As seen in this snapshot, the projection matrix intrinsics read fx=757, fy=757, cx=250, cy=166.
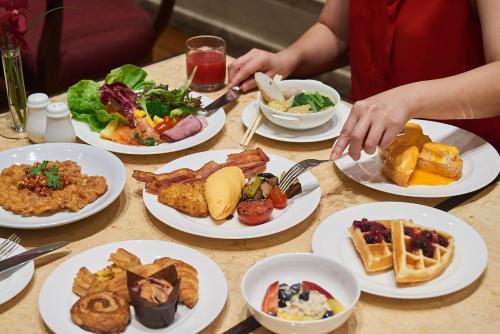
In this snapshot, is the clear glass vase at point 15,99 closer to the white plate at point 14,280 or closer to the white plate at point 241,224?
the white plate at point 241,224

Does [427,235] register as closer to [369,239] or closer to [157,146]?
[369,239]

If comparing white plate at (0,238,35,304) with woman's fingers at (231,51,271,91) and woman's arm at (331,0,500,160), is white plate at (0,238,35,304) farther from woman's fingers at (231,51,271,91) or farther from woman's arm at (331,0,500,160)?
woman's fingers at (231,51,271,91)

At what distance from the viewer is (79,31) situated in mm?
3426

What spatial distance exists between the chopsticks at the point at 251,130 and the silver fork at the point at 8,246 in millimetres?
685

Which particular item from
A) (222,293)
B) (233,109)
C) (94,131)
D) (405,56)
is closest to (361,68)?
(405,56)

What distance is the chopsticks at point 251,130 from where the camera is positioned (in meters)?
2.03

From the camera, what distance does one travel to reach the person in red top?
180 cm

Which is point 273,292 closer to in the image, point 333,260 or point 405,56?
point 333,260

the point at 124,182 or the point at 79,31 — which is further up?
the point at 124,182

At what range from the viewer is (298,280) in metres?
1.42

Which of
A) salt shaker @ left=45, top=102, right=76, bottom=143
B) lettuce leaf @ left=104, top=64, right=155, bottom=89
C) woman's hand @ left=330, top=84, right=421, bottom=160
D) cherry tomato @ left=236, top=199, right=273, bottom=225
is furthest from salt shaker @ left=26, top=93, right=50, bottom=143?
woman's hand @ left=330, top=84, right=421, bottom=160

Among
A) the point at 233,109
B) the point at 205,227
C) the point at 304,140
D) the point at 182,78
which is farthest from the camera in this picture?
the point at 182,78

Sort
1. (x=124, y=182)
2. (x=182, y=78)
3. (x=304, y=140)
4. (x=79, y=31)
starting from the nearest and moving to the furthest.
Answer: (x=124, y=182) → (x=304, y=140) → (x=182, y=78) → (x=79, y=31)

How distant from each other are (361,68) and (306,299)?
137 cm
